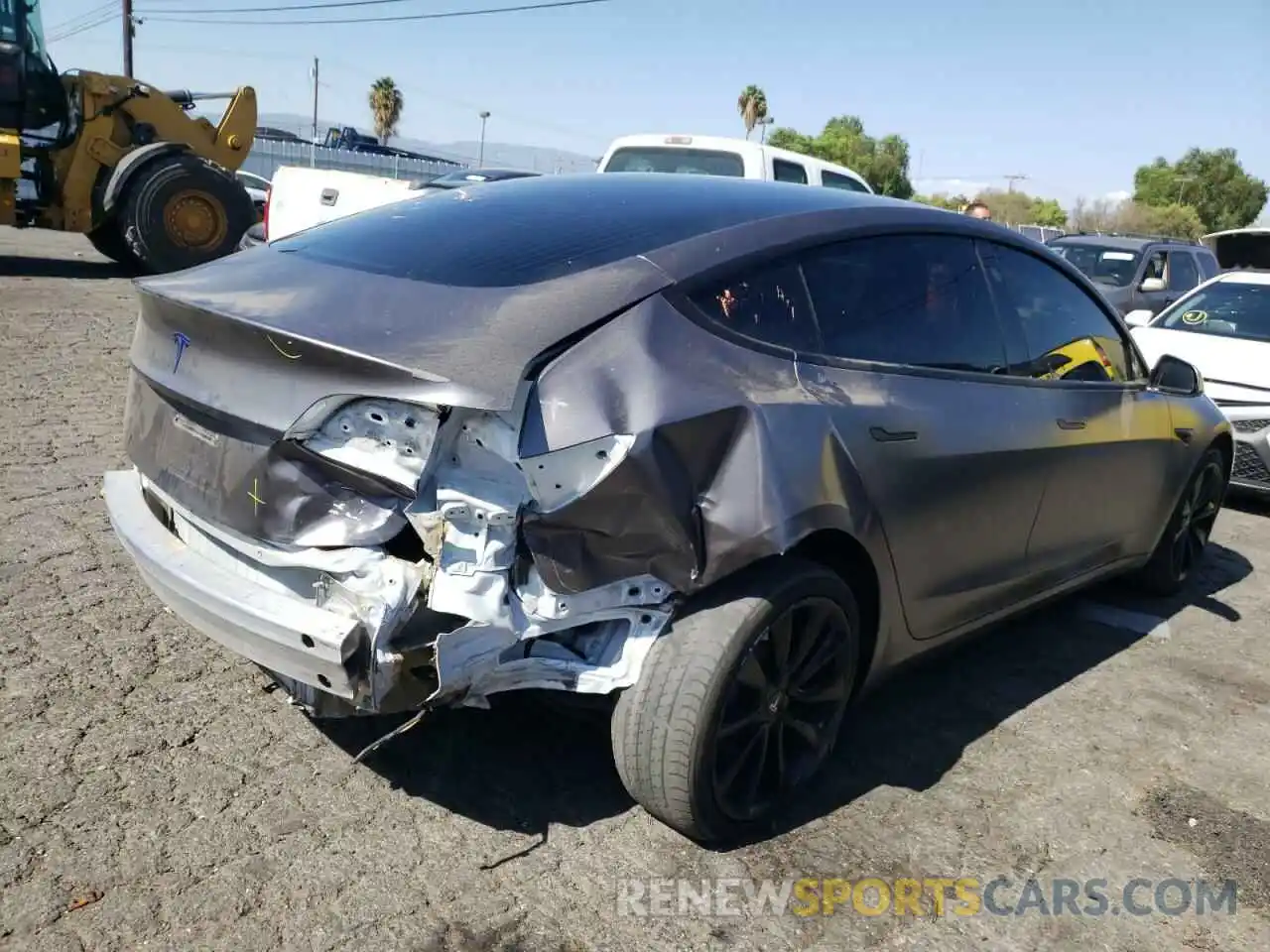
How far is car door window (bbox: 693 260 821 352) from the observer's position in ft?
9.37

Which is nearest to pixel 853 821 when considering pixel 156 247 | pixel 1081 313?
pixel 1081 313

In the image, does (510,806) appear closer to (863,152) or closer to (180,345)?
(180,345)

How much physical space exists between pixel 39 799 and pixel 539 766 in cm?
130

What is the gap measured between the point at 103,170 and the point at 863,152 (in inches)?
2671

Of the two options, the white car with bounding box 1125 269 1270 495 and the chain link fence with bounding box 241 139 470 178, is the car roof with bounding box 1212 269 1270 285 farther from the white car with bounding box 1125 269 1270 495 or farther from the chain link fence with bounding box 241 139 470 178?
the chain link fence with bounding box 241 139 470 178


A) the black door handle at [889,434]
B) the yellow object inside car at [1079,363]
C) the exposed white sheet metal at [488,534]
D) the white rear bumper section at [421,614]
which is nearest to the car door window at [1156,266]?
the yellow object inside car at [1079,363]

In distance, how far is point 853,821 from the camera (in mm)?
3074

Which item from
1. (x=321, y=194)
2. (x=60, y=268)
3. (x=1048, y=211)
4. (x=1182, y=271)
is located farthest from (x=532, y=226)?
(x=1048, y=211)

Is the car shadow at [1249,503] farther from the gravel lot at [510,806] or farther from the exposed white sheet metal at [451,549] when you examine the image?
the exposed white sheet metal at [451,549]

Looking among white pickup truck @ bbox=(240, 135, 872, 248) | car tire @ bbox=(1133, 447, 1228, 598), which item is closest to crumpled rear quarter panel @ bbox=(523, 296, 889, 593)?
car tire @ bbox=(1133, 447, 1228, 598)

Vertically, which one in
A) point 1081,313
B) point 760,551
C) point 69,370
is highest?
point 1081,313

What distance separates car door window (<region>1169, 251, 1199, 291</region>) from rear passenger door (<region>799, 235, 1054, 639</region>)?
9.88 metres

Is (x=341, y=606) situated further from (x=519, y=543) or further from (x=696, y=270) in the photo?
(x=696, y=270)

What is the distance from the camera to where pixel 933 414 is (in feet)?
10.8
